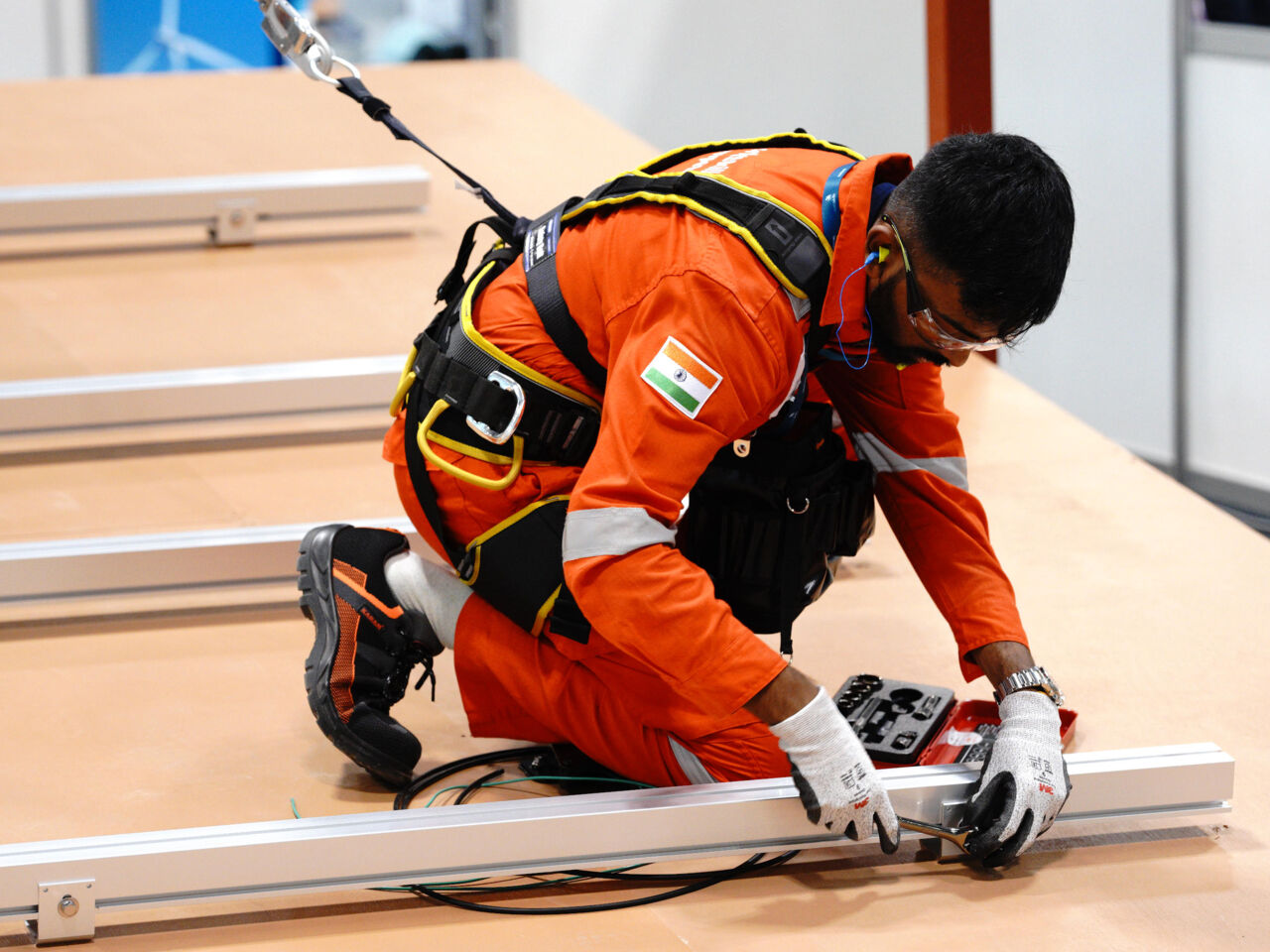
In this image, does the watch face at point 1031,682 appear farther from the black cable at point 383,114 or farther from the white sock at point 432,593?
the black cable at point 383,114

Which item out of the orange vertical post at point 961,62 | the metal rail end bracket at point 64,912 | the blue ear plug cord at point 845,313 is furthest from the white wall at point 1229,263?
the metal rail end bracket at point 64,912

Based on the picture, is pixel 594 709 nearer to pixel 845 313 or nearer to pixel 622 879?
pixel 622 879

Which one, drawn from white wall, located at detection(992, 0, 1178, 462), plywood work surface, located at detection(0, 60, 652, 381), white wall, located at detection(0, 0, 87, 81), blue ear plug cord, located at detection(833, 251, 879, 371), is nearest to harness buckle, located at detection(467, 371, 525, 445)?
blue ear plug cord, located at detection(833, 251, 879, 371)

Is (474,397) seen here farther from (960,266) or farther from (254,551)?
(254,551)

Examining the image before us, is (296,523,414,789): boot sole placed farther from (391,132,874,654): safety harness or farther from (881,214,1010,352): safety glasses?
(881,214,1010,352): safety glasses

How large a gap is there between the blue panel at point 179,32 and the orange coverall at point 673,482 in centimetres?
753

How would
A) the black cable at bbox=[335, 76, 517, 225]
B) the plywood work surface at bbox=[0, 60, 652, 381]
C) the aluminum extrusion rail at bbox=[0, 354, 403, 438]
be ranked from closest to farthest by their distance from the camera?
the black cable at bbox=[335, 76, 517, 225], the aluminum extrusion rail at bbox=[0, 354, 403, 438], the plywood work surface at bbox=[0, 60, 652, 381]

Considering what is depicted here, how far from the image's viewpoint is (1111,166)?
5.77 m

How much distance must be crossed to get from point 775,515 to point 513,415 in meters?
0.37

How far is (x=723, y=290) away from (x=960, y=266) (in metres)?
0.27

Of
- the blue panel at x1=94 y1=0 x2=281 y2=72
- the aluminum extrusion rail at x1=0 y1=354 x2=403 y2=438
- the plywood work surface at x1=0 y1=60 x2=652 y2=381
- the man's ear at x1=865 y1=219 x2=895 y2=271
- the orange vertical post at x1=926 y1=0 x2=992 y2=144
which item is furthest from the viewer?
the blue panel at x1=94 y1=0 x2=281 y2=72

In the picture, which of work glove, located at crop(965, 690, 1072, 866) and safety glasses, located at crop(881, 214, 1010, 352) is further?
work glove, located at crop(965, 690, 1072, 866)

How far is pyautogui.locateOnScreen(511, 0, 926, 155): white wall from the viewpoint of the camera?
6855 mm

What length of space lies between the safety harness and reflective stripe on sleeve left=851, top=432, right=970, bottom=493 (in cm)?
9
